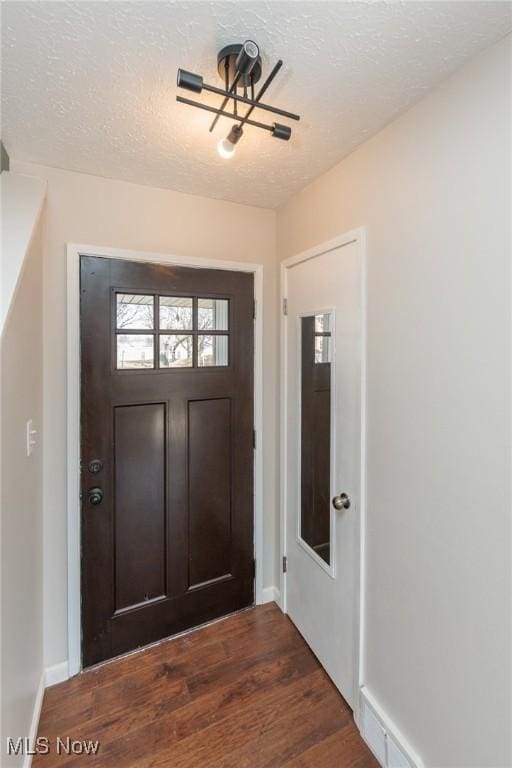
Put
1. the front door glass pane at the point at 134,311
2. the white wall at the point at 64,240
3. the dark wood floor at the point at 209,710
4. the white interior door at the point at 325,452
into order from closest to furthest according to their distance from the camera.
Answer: the dark wood floor at the point at 209,710, the white interior door at the point at 325,452, the white wall at the point at 64,240, the front door glass pane at the point at 134,311

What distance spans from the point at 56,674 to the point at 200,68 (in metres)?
2.63

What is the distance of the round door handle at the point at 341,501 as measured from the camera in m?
1.64

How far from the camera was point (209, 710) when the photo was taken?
1.61 meters

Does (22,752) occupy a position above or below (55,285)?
below

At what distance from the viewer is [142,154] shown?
158cm

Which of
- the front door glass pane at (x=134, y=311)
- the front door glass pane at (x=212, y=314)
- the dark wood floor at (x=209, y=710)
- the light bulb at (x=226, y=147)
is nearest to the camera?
the light bulb at (x=226, y=147)

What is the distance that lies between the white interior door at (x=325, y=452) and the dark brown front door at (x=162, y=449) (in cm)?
29

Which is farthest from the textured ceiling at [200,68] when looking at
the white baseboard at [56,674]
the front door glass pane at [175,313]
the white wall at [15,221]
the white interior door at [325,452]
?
the white baseboard at [56,674]

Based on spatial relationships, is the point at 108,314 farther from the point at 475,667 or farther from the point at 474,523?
the point at 475,667

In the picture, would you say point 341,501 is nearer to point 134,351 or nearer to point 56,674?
point 134,351

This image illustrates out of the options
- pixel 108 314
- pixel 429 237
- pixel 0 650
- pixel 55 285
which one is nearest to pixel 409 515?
pixel 429 237

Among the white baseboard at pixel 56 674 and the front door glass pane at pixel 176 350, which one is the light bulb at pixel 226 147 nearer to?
the front door glass pane at pixel 176 350

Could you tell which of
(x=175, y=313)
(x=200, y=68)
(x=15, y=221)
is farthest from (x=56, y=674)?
(x=200, y=68)

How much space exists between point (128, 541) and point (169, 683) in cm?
70
